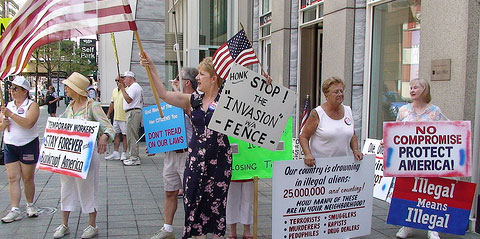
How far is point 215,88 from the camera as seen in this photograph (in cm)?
438

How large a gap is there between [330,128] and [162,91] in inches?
67.4

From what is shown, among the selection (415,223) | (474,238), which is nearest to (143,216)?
(415,223)

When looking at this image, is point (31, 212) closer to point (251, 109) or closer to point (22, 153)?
point (22, 153)

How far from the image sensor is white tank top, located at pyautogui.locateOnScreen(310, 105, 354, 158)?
15.1 ft

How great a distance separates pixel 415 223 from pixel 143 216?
3376 millimetres

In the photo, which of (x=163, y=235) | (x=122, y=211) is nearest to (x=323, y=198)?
(x=163, y=235)

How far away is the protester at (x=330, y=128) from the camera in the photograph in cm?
459

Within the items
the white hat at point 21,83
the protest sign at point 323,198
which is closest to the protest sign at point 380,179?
the protest sign at point 323,198

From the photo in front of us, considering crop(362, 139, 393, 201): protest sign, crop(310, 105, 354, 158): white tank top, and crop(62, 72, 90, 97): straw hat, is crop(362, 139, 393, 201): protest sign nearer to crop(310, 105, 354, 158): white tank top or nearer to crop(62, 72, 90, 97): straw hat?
crop(310, 105, 354, 158): white tank top

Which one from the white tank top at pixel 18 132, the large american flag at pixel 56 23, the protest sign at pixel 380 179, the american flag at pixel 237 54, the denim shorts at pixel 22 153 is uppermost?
the large american flag at pixel 56 23

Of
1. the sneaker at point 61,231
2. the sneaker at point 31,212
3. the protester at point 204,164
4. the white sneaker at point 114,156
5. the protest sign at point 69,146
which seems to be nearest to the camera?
the protester at point 204,164

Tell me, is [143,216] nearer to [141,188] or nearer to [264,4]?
[141,188]

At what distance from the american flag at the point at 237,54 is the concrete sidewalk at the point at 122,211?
2.00 m

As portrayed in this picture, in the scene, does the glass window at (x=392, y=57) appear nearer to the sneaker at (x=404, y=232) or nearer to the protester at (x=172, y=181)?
the sneaker at (x=404, y=232)
